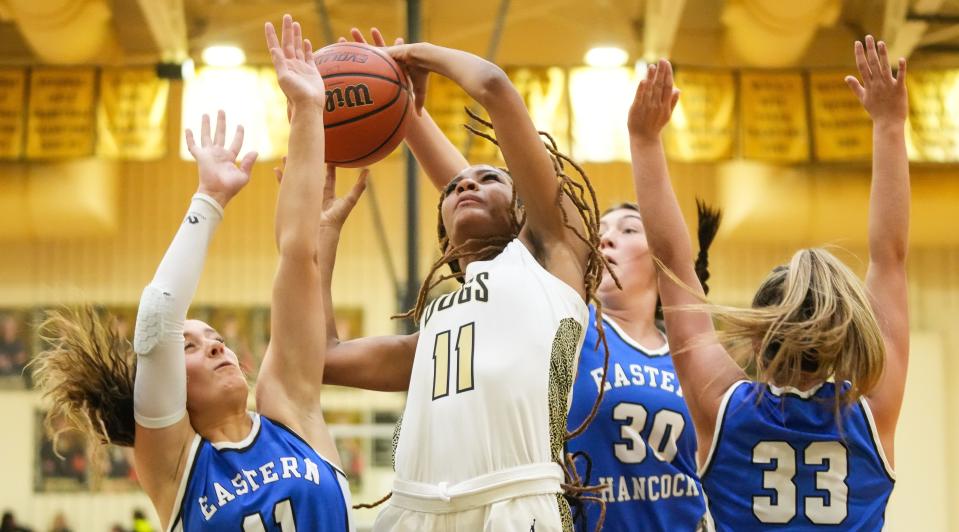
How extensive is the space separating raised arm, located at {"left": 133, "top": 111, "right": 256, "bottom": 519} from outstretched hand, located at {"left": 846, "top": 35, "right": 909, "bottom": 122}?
165cm

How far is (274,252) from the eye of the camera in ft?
42.7

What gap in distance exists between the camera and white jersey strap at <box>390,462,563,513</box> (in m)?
2.71

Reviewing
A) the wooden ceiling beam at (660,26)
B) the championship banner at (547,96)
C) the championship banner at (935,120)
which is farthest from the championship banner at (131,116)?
the championship banner at (935,120)

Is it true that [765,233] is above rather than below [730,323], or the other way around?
above

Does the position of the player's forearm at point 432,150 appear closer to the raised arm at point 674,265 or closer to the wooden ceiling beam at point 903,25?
the raised arm at point 674,265

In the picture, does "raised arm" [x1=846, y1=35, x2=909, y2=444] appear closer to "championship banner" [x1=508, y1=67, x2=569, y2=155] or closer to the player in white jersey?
the player in white jersey

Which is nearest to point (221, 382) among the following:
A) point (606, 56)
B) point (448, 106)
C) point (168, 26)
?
point (448, 106)

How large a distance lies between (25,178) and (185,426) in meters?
10.0

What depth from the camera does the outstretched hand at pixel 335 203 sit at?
3.40 metres

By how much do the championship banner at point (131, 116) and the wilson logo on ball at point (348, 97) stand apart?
7.93m

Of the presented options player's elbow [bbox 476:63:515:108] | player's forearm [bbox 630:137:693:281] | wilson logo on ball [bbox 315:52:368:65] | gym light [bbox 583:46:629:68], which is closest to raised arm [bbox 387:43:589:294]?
player's elbow [bbox 476:63:515:108]

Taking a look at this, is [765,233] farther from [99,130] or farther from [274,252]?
[99,130]

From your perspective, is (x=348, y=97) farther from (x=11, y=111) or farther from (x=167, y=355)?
(x=11, y=111)

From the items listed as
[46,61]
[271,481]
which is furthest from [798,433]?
[46,61]
